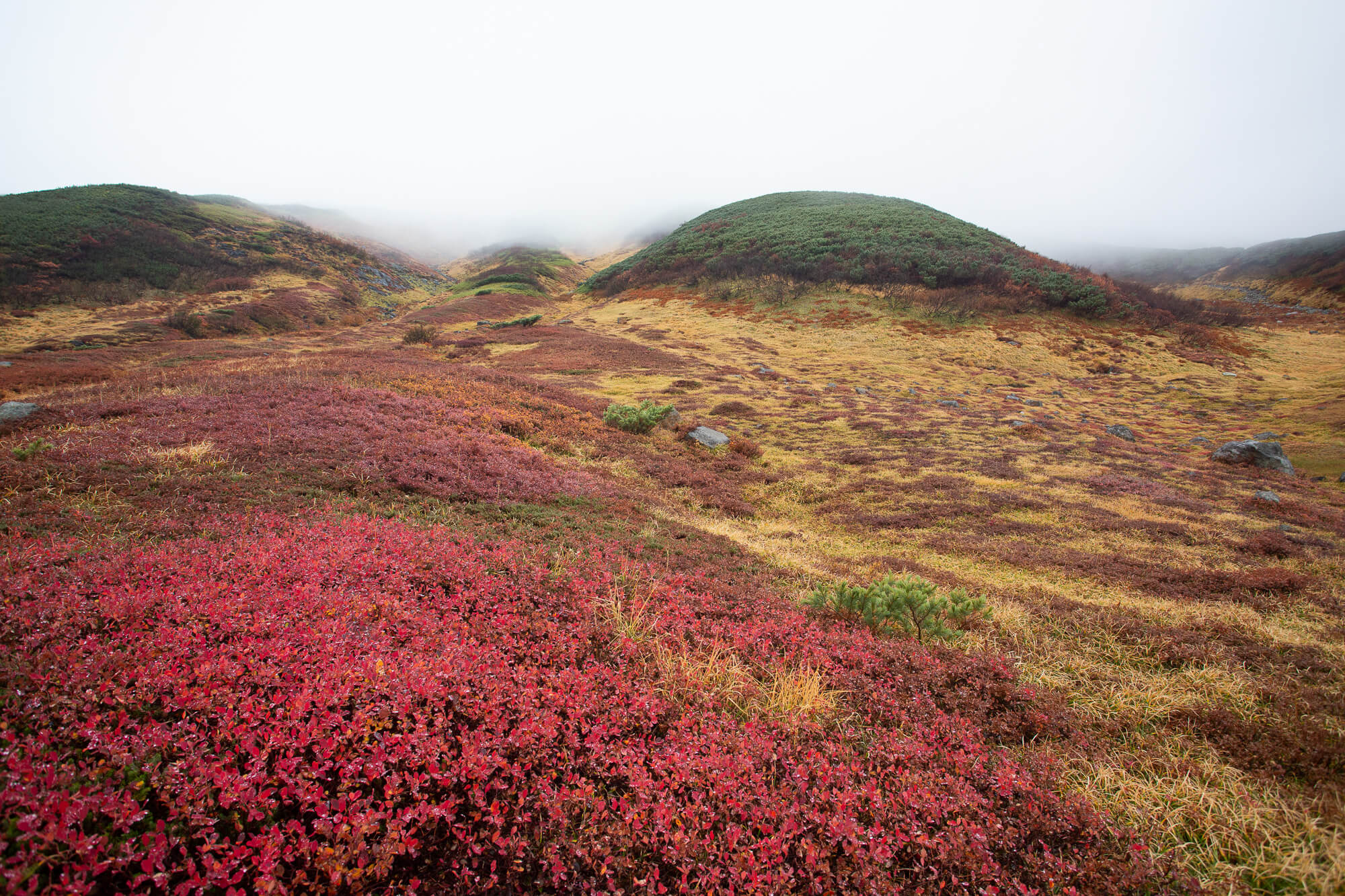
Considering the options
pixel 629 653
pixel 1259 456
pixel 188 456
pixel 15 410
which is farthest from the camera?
pixel 1259 456

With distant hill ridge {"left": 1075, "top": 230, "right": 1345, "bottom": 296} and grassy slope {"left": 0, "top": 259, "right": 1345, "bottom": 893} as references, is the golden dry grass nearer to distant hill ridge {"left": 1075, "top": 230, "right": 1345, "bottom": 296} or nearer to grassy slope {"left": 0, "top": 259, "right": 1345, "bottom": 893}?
grassy slope {"left": 0, "top": 259, "right": 1345, "bottom": 893}

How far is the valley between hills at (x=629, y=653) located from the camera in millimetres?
2832

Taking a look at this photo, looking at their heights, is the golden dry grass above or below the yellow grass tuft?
below

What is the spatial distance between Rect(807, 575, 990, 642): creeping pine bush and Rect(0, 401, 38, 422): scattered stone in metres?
15.8

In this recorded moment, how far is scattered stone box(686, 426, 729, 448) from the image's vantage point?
60.5ft

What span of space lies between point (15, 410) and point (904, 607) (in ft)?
56.9

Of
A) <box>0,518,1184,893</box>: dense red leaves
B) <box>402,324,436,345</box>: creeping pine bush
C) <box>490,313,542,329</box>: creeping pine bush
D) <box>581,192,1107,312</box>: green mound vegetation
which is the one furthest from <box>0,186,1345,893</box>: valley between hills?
<box>581,192,1107,312</box>: green mound vegetation

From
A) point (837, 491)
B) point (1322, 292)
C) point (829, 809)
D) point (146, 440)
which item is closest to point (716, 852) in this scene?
point (829, 809)

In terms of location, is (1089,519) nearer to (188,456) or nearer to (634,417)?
(634,417)

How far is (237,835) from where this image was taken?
265cm

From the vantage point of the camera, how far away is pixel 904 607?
269 inches

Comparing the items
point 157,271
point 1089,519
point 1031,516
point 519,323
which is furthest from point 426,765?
point 157,271

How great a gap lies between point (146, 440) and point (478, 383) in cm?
1068

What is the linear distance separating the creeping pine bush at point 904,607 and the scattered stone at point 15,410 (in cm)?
1581
